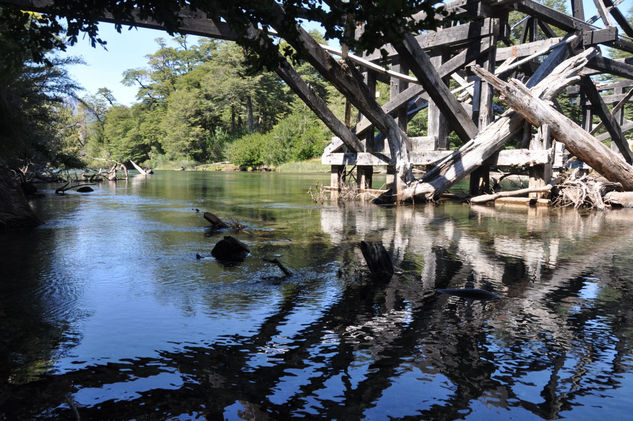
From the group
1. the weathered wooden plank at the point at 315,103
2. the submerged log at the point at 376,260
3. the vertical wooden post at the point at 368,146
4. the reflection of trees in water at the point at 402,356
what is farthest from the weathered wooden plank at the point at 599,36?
the submerged log at the point at 376,260

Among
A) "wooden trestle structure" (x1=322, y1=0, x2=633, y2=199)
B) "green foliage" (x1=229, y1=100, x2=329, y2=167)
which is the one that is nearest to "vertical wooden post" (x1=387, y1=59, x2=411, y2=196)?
"wooden trestle structure" (x1=322, y1=0, x2=633, y2=199)

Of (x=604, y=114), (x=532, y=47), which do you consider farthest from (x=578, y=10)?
(x=604, y=114)

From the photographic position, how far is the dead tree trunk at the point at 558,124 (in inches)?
478

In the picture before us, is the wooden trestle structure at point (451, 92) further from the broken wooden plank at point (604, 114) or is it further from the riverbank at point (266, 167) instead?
the riverbank at point (266, 167)

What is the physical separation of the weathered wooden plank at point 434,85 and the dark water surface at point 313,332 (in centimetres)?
537

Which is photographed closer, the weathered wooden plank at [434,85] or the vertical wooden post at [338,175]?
the weathered wooden plank at [434,85]

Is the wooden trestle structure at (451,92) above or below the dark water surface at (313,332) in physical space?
above

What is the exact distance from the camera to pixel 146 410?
8.25ft

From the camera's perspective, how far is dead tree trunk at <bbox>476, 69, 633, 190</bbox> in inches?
Result: 478

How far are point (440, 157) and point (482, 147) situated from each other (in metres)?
1.12

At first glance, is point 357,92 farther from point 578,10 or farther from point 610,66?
point 610,66

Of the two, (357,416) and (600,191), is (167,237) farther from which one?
(600,191)

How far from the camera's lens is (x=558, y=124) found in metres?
12.3

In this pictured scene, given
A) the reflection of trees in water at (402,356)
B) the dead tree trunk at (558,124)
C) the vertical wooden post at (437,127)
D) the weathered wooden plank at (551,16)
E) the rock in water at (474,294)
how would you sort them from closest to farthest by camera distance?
the reflection of trees in water at (402,356)
the rock in water at (474,294)
the dead tree trunk at (558,124)
the weathered wooden plank at (551,16)
the vertical wooden post at (437,127)
